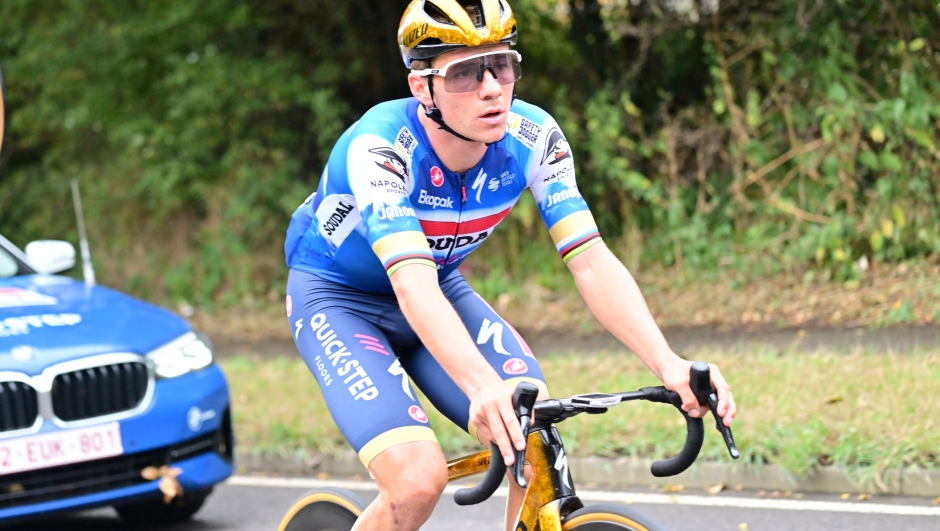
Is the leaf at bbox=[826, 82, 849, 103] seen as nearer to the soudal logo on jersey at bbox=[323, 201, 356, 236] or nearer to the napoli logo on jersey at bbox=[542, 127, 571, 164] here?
the napoli logo on jersey at bbox=[542, 127, 571, 164]

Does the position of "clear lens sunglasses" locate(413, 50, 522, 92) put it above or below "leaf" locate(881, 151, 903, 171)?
above

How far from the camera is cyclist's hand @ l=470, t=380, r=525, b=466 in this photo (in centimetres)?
259

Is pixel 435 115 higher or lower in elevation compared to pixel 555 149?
higher

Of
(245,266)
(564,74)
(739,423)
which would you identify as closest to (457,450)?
(739,423)

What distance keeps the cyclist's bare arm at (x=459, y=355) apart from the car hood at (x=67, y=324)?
3.10 m

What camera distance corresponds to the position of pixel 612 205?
501 inches

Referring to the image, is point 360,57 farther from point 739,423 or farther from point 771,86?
point 739,423

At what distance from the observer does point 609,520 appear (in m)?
2.86

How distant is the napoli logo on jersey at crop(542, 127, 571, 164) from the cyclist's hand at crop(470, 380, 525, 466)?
108 cm

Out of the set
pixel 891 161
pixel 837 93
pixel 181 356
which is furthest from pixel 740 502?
pixel 837 93

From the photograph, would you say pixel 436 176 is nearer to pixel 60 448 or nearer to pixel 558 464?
pixel 558 464

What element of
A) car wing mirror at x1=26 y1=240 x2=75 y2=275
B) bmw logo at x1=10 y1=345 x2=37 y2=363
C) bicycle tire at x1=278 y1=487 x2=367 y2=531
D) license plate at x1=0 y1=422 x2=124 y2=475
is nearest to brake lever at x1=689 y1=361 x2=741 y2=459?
bicycle tire at x1=278 y1=487 x2=367 y2=531

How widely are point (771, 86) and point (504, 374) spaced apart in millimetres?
8657

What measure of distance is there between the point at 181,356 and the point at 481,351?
9.39 ft
